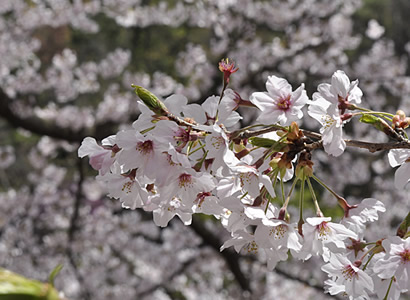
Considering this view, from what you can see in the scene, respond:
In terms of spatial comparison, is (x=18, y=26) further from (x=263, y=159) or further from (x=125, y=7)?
(x=263, y=159)

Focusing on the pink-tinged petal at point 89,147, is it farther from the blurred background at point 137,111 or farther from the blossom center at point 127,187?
the blurred background at point 137,111

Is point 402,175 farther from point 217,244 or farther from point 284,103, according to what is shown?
point 217,244

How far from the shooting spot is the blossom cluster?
2.28ft

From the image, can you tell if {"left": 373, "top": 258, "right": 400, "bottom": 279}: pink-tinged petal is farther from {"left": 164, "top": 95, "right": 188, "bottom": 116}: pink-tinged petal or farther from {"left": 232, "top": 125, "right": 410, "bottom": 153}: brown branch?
{"left": 164, "top": 95, "right": 188, "bottom": 116}: pink-tinged petal

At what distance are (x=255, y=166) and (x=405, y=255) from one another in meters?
0.25

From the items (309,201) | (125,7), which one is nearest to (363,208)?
(309,201)

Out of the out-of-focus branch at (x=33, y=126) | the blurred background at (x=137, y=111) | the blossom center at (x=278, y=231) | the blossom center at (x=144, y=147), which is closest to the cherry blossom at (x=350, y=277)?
the blossom center at (x=278, y=231)

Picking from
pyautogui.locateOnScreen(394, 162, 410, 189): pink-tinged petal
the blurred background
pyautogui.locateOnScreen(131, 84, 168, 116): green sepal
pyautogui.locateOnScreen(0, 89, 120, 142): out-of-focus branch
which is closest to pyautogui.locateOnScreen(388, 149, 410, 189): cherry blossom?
pyautogui.locateOnScreen(394, 162, 410, 189): pink-tinged petal

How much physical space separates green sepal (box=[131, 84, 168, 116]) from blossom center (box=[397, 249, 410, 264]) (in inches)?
15.2

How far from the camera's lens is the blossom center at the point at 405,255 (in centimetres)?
71

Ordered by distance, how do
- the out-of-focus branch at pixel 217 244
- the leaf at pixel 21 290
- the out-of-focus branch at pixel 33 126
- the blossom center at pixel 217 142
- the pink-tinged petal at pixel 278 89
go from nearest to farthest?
1. the leaf at pixel 21 290
2. the blossom center at pixel 217 142
3. the pink-tinged petal at pixel 278 89
4. the out-of-focus branch at pixel 33 126
5. the out-of-focus branch at pixel 217 244

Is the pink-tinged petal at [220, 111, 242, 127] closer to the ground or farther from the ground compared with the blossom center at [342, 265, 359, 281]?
farther from the ground

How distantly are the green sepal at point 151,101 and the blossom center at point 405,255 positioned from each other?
0.39 metres

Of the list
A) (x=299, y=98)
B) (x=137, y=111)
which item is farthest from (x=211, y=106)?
(x=137, y=111)
